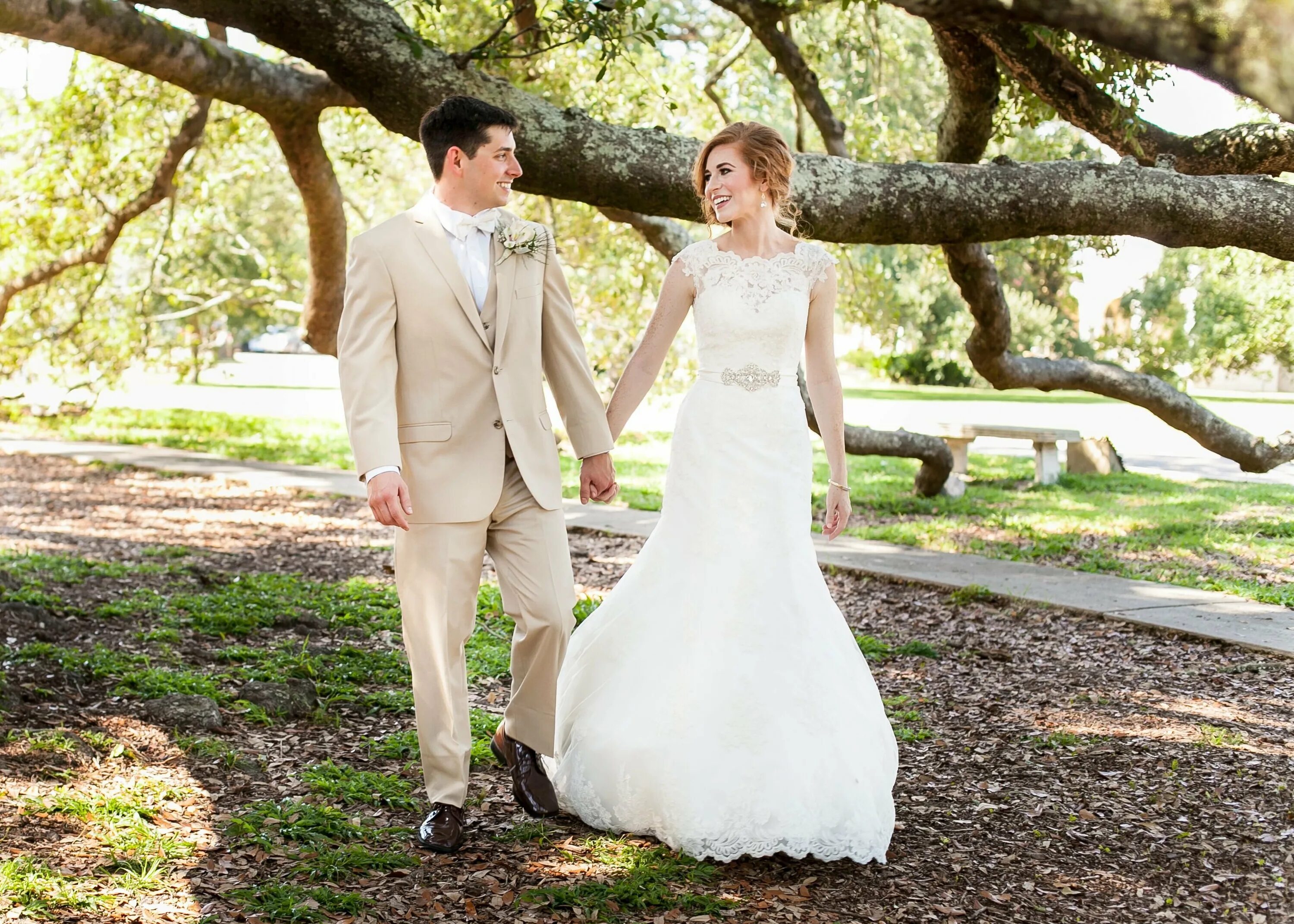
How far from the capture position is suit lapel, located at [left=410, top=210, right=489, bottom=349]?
12.8 feet

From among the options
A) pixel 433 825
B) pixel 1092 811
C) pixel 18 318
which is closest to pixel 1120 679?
pixel 1092 811

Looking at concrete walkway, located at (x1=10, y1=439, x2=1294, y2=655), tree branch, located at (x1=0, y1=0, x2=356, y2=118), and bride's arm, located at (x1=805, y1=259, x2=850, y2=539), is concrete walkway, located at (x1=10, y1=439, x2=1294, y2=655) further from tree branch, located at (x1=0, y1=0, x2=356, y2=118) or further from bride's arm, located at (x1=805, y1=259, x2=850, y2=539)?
tree branch, located at (x1=0, y1=0, x2=356, y2=118)

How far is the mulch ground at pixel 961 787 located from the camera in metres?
3.53

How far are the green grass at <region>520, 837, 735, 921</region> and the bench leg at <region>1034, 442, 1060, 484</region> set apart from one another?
32.4 ft

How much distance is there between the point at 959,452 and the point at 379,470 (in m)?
10.8

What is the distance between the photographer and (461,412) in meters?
3.94

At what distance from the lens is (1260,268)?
18625 millimetres

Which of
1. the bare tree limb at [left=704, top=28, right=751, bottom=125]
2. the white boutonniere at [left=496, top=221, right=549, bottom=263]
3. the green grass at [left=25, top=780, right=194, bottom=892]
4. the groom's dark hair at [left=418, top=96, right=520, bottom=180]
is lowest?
the green grass at [left=25, top=780, right=194, bottom=892]

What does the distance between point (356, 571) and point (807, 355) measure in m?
4.89

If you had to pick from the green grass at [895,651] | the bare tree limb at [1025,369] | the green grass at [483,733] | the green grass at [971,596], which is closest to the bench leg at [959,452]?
the bare tree limb at [1025,369]

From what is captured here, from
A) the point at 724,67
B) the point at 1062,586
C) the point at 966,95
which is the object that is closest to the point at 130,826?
the point at 1062,586

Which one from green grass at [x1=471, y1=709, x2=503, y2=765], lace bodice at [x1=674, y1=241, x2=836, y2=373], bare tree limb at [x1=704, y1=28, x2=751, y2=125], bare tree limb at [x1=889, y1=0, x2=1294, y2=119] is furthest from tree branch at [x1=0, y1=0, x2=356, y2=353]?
bare tree limb at [x1=889, y1=0, x2=1294, y2=119]

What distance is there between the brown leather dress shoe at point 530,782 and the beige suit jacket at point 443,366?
0.83m

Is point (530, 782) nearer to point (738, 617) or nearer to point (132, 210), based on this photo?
point (738, 617)
